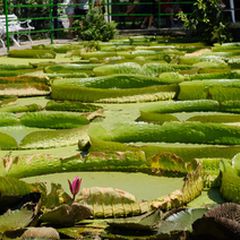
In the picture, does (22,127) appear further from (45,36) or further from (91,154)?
(45,36)

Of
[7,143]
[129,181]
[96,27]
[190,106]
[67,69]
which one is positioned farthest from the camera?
[96,27]

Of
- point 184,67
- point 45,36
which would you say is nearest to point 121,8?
point 45,36

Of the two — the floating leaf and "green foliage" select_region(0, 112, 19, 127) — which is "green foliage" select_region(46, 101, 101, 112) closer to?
"green foliage" select_region(0, 112, 19, 127)

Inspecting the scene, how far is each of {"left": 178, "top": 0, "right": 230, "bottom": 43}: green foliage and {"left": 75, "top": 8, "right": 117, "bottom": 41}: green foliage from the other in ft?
4.30

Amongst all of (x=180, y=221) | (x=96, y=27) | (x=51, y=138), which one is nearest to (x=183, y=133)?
(x=51, y=138)

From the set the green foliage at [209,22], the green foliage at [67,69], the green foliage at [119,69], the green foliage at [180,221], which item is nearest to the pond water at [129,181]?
the green foliage at [180,221]

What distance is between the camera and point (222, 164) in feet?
7.75

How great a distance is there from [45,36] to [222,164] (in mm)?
11367

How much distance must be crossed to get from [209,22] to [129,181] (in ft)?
24.7

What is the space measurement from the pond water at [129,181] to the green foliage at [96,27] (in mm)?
8117

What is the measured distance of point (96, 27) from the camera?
10578 millimetres

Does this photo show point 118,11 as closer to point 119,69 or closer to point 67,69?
point 67,69

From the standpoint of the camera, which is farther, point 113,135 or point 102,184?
point 113,135

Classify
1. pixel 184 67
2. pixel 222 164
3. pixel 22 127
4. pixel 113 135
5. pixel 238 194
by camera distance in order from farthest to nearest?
pixel 184 67 → pixel 22 127 → pixel 113 135 → pixel 222 164 → pixel 238 194
